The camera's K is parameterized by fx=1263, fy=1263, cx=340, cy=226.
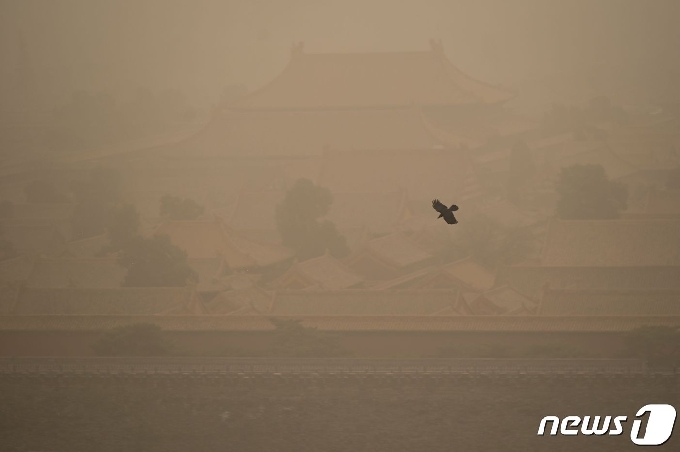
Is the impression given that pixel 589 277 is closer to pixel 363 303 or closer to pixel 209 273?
pixel 363 303

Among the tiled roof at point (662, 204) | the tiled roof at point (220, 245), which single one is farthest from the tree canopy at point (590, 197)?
the tiled roof at point (220, 245)

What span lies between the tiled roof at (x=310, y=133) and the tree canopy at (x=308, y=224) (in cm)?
1009

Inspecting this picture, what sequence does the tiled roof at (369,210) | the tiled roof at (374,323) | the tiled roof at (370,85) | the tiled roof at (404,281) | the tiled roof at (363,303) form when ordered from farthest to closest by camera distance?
the tiled roof at (370,85) → the tiled roof at (369,210) → the tiled roof at (404,281) → the tiled roof at (363,303) → the tiled roof at (374,323)

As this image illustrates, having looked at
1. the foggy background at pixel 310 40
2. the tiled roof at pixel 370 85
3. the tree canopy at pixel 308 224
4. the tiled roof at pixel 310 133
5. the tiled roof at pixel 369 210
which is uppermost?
the foggy background at pixel 310 40

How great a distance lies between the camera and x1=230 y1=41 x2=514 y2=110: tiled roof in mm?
44469

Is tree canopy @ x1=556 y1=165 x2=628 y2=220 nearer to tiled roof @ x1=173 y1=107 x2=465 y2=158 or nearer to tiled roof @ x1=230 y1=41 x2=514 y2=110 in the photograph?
tiled roof @ x1=173 y1=107 x2=465 y2=158

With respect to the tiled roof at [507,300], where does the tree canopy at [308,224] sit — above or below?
above

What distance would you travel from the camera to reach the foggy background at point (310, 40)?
255ft

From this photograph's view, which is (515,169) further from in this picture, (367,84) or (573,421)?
(573,421)

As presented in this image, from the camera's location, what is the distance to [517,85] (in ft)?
237

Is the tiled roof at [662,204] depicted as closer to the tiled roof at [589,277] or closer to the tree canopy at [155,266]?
the tiled roof at [589,277]

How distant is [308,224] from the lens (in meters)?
29.4

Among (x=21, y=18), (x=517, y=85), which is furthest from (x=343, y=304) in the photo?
(x=21, y=18)

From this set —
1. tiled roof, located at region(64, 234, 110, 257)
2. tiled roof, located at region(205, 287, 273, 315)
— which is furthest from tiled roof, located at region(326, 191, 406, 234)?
tiled roof, located at region(205, 287, 273, 315)
